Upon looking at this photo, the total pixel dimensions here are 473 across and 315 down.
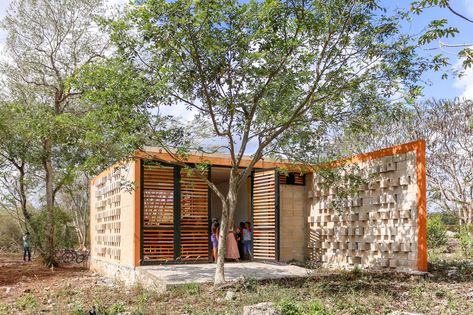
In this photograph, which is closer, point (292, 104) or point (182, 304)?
point (182, 304)

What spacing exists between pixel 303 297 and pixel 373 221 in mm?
3955

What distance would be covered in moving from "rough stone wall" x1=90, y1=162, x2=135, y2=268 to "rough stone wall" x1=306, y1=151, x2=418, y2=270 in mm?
4786

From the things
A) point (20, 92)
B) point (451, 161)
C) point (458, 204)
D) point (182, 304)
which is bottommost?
point (182, 304)

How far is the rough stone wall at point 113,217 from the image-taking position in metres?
12.2

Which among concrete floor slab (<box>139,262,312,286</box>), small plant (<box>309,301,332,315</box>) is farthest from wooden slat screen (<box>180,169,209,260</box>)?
small plant (<box>309,301,332,315</box>)

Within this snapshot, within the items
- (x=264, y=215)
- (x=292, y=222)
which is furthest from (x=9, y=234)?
(x=292, y=222)

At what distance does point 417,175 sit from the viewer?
1007 cm

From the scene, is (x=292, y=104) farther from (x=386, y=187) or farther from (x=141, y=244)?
(x=141, y=244)

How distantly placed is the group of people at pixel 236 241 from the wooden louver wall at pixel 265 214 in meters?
0.48

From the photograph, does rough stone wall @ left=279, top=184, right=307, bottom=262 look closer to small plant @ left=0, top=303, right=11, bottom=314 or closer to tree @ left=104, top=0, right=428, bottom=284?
tree @ left=104, top=0, right=428, bottom=284

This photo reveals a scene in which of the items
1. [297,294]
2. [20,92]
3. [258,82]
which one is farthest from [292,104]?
[20,92]

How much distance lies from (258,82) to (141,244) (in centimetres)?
491

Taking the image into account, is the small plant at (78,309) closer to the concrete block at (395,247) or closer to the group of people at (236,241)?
the group of people at (236,241)

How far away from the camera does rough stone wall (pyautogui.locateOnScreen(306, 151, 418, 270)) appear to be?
10.3 metres
